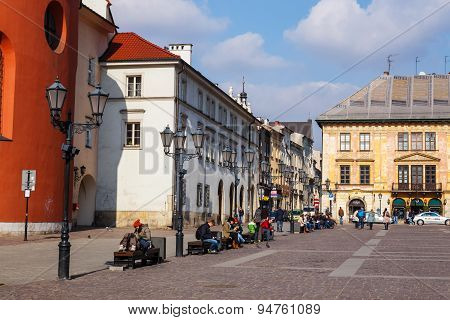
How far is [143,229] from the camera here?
17.8 meters

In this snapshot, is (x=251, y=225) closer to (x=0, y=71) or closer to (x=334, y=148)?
(x=0, y=71)

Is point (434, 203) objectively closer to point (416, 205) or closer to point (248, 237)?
point (416, 205)

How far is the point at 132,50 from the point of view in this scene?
136ft

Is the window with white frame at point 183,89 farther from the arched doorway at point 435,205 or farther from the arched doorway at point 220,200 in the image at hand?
the arched doorway at point 435,205

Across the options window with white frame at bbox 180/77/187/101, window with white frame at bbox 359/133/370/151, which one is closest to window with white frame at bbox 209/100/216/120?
window with white frame at bbox 180/77/187/101

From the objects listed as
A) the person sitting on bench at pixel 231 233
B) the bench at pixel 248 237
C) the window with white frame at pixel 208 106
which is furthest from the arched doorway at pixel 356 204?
the person sitting on bench at pixel 231 233

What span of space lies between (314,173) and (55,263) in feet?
377

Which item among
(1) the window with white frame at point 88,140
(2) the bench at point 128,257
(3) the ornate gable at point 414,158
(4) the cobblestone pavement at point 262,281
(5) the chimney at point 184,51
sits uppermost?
(5) the chimney at point 184,51

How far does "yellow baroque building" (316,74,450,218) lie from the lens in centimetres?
7312

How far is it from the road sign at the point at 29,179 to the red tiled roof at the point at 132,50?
14.3 m

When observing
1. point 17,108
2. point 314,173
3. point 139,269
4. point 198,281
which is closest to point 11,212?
point 17,108

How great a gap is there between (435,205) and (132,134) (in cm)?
4469

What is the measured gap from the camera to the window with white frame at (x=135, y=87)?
40625 mm

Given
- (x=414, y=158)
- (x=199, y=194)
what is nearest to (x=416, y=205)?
(x=414, y=158)
